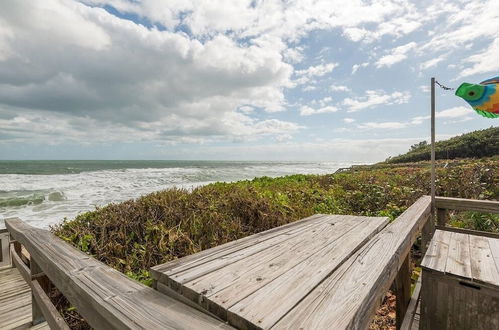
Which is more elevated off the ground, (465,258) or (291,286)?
(291,286)

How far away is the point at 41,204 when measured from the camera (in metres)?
10.8

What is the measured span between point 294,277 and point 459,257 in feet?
4.69

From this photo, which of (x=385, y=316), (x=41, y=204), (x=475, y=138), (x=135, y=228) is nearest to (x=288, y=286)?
(x=385, y=316)

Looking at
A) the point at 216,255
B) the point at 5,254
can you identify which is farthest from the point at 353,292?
the point at 5,254

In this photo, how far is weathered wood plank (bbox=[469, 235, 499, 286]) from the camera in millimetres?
1476

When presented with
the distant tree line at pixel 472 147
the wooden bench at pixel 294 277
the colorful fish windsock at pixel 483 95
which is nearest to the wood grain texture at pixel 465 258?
the wooden bench at pixel 294 277

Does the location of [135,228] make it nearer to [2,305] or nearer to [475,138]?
[2,305]

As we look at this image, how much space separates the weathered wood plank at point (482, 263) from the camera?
58.1 inches

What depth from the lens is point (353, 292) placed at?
1058 mm

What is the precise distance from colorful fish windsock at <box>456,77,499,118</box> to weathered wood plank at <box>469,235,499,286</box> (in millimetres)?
1421

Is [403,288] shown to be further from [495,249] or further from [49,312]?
[49,312]

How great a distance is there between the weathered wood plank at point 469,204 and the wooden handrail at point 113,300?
3.55 metres

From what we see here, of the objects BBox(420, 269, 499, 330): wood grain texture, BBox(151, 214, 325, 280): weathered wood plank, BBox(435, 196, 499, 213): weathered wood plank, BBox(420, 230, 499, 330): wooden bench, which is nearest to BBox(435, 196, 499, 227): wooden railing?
BBox(435, 196, 499, 213): weathered wood plank

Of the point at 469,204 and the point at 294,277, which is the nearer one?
the point at 294,277
